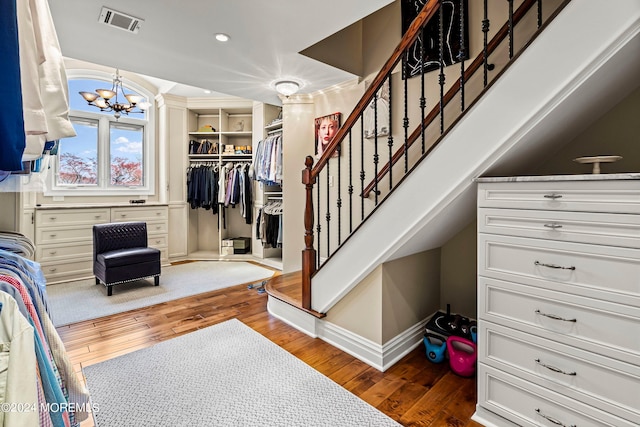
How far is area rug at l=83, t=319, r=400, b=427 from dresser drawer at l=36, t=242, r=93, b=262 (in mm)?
2590

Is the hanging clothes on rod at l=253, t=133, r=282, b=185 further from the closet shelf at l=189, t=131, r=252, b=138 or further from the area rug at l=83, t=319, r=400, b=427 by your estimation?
the area rug at l=83, t=319, r=400, b=427

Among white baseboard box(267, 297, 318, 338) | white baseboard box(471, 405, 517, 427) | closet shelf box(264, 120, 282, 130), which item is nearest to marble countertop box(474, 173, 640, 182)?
white baseboard box(471, 405, 517, 427)

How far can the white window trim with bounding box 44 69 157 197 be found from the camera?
13.9 feet

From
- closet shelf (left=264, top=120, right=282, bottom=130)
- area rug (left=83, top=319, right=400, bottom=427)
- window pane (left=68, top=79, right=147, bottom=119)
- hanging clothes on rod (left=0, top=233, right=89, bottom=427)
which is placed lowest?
area rug (left=83, top=319, right=400, bottom=427)

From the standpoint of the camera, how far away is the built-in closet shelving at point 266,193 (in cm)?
470

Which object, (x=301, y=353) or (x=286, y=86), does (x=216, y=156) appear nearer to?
(x=286, y=86)

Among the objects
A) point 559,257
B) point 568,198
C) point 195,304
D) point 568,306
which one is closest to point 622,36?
point 568,198

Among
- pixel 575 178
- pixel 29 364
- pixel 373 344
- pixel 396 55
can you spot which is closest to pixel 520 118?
pixel 575 178

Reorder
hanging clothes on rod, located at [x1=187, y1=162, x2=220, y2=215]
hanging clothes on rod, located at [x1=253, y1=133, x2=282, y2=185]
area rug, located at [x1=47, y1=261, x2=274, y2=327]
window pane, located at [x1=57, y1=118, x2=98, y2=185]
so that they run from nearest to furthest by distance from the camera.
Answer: area rug, located at [x1=47, y1=261, x2=274, y2=327] → hanging clothes on rod, located at [x1=253, y1=133, x2=282, y2=185] → window pane, located at [x1=57, y1=118, x2=98, y2=185] → hanging clothes on rod, located at [x1=187, y1=162, x2=220, y2=215]

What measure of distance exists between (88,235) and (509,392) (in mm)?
4787

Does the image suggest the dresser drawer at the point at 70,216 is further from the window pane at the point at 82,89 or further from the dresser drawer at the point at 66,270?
the window pane at the point at 82,89

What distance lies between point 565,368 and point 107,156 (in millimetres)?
5712

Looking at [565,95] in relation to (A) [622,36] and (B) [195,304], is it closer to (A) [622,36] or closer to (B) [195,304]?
(A) [622,36]

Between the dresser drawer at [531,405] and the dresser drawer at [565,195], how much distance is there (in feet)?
2.59
